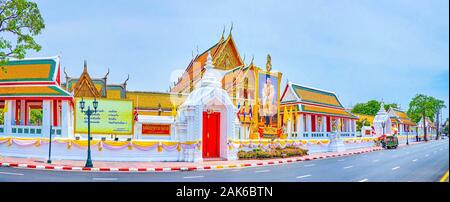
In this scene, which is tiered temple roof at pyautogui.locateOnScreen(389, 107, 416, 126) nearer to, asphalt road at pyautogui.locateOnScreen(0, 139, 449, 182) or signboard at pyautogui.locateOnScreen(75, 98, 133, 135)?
asphalt road at pyautogui.locateOnScreen(0, 139, 449, 182)

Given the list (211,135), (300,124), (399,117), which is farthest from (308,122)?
(399,117)

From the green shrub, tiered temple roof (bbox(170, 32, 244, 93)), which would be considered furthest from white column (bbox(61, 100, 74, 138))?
tiered temple roof (bbox(170, 32, 244, 93))

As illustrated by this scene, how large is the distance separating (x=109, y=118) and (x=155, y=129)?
2049 mm

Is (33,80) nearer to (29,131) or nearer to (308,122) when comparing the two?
(29,131)

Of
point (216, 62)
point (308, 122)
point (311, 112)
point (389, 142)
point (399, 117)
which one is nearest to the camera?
point (311, 112)

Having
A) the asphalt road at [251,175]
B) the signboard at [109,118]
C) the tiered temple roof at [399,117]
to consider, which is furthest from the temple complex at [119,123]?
the tiered temple roof at [399,117]

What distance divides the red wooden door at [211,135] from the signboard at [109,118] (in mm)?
3246

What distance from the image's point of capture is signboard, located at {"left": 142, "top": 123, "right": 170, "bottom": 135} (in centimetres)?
1789

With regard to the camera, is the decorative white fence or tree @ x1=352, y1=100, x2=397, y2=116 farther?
tree @ x1=352, y1=100, x2=397, y2=116

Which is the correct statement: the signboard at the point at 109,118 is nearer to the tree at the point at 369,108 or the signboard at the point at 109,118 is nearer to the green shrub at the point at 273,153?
the green shrub at the point at 273,153

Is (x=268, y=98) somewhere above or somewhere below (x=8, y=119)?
above

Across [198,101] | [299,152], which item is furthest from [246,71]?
[198,101]

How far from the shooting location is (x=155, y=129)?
58.8ft

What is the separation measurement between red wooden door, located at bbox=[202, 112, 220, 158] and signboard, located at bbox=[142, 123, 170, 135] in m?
1.73
